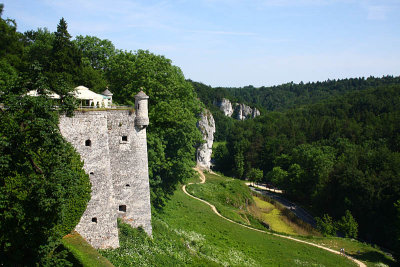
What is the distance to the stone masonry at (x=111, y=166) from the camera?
21.4 meters

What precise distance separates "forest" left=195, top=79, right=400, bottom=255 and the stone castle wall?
3865cm

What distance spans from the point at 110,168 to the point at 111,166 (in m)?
1.36

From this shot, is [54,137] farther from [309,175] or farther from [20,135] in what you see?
[309,175]

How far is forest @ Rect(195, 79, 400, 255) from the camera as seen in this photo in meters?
60.0

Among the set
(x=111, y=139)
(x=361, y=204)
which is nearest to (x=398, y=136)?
(x=361, y=204)

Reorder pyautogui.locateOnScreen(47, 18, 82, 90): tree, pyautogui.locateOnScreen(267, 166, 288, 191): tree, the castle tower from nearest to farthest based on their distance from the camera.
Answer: the castle tower
pyautogui.locateOnScreen(47, 18, 82, 90): tree
pyautogui.locateOnScreen(267, 166, 288, 191): tree

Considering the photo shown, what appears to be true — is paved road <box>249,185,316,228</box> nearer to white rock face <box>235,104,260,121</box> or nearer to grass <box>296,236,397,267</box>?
grass <box>296,236,397,267</box>

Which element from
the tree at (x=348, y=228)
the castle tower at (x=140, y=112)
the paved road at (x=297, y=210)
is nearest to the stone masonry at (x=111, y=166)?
the castle tower at (x=140, y=112)

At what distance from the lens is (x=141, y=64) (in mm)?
35531

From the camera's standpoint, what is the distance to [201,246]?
1251 inches

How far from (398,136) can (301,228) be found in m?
48.4

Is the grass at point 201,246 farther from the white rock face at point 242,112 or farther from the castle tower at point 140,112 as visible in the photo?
the white rock face at point 242,112

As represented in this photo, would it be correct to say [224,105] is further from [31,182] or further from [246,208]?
[31,182]

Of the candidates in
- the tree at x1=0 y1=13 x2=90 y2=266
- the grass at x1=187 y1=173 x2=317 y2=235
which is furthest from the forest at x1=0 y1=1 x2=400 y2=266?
the grass at x1=187 y1=173 x2=317 y2=235
